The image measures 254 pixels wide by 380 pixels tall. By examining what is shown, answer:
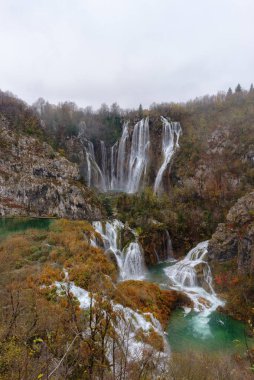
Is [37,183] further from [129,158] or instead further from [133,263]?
[133,263]

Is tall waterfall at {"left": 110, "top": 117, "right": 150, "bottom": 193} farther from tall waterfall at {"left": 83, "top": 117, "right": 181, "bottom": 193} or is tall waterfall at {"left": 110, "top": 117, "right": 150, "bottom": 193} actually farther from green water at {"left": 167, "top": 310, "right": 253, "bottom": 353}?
green water at {"left": 167, "top": 310, "right": 253, "bottom": 353}

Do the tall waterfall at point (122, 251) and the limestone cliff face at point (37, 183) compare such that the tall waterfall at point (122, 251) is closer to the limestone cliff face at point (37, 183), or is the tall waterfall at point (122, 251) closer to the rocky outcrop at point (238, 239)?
the rocky outcrop at point (238, 239)

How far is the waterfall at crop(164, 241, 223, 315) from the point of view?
57.6 feet

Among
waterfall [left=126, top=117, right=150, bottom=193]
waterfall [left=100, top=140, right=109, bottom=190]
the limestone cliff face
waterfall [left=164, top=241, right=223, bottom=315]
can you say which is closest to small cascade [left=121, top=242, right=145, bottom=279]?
waterfall [left=164, top=241, right=223, bottom=315]

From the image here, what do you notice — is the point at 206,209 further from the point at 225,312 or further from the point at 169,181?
the point at 225,312

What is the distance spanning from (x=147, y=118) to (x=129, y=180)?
11517mm

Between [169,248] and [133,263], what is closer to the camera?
[133,263]

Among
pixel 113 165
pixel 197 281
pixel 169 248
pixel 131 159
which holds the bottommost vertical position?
pixel 197 281

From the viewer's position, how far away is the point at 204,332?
48.2 ft

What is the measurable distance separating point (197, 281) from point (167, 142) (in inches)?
1172

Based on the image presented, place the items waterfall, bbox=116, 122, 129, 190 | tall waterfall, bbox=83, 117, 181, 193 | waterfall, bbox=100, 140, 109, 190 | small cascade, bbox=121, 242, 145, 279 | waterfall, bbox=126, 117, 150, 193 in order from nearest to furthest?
small cascade, bbox=121, 242, 145, 279
tall waterfall, bbox=83, 117, 181, 193
waterfall, bbox=126, 117, 150, 193
waterfall, bbox=116, 122, 129, 190
waterfall, bbox=100, 140, 109, 190

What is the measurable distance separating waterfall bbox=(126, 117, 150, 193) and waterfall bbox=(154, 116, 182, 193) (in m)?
3.06

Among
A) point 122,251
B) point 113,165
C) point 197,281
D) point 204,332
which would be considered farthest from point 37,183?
point 204,332

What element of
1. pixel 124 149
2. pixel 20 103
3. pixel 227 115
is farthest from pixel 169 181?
pixel 20 103
